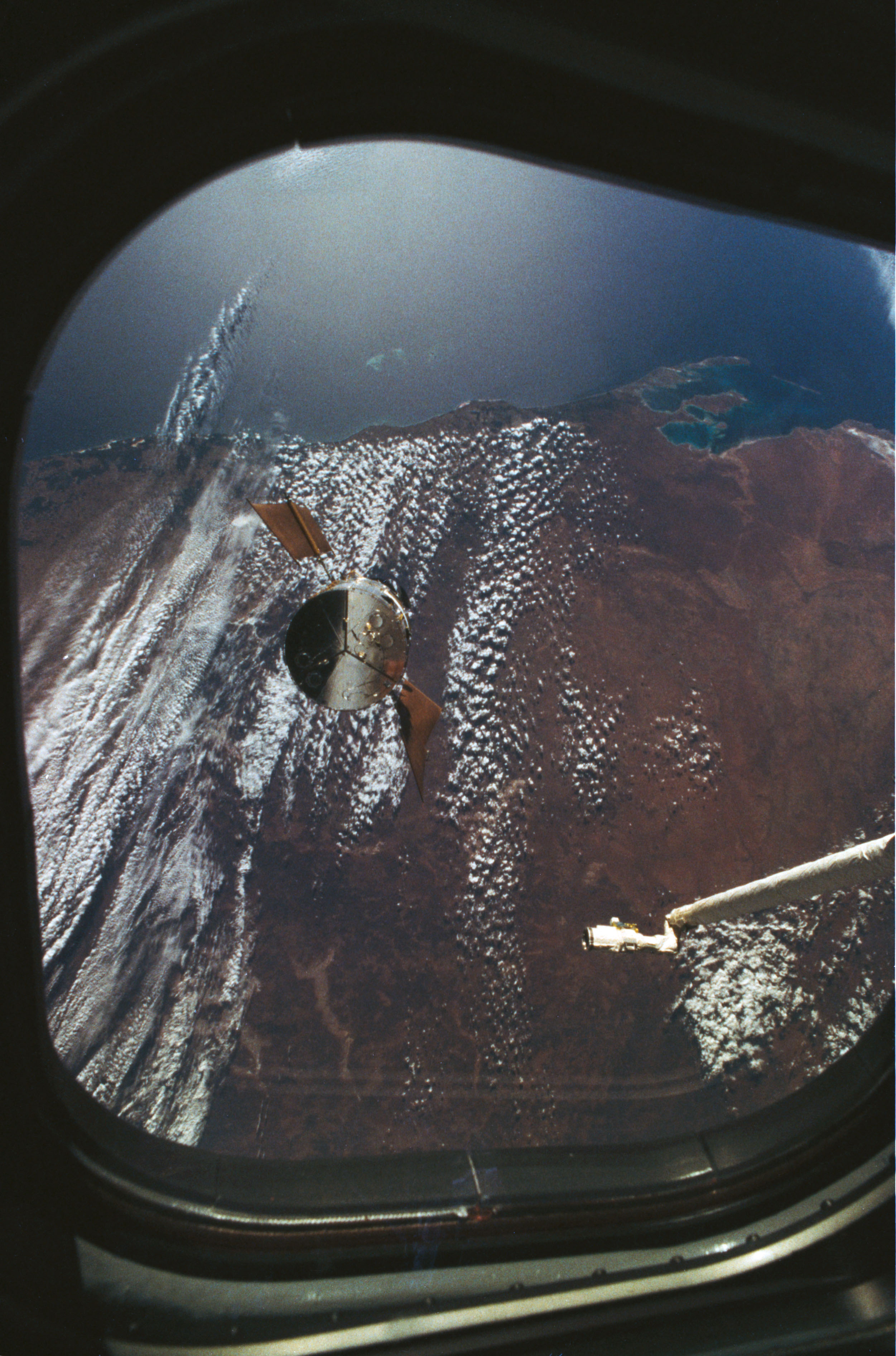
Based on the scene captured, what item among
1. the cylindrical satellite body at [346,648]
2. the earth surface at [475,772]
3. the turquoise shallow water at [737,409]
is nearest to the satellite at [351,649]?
the cylindrical satellite body at [346,648]

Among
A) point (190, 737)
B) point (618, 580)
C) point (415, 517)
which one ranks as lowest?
point (190, 737)

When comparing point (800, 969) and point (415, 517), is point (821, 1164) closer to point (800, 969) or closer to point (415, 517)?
point (800, 969)

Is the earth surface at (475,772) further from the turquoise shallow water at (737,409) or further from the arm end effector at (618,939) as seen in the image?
the arm end effector at (618,939)

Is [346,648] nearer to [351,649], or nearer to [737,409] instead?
[351,649]

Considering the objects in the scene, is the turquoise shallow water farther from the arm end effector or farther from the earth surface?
the arm end effector

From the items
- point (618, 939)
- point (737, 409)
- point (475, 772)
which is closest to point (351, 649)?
point (618, 939)

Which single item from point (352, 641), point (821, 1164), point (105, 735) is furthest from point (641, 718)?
point (105, 735)
